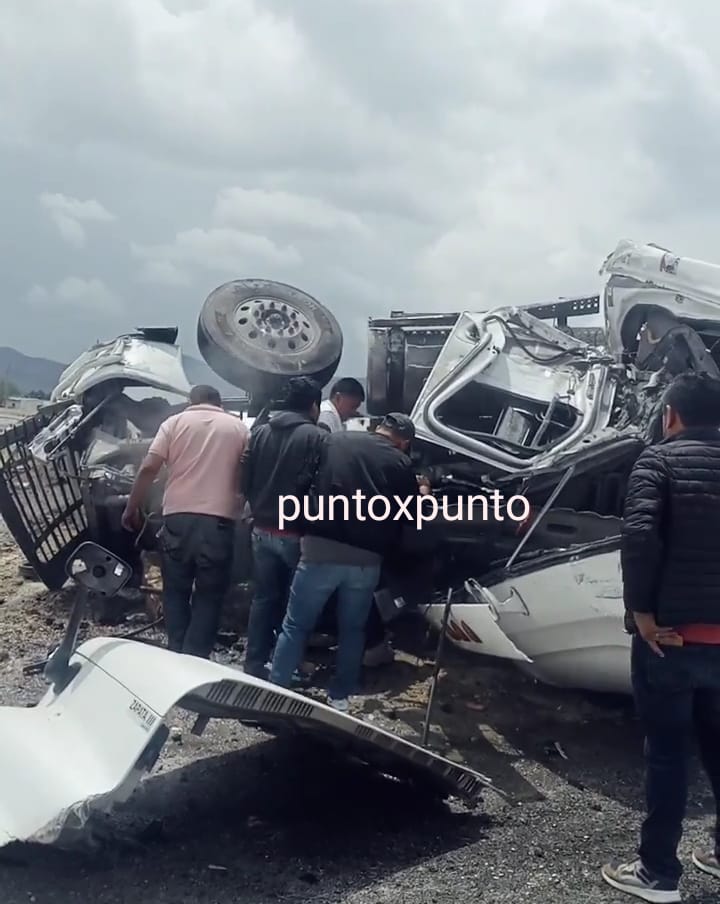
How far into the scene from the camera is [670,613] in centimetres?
319

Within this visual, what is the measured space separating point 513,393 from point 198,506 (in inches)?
71.1

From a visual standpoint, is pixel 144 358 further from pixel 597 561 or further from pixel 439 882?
pixel 439 882

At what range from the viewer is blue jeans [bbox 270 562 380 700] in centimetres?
463

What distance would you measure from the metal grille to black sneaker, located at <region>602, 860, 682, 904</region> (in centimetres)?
414

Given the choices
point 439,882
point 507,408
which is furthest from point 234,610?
point 439,882

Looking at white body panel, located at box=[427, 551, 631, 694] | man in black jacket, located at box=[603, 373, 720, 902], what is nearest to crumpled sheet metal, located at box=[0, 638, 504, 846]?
man in black jacket, located at box=[603, 373, 720, 902]

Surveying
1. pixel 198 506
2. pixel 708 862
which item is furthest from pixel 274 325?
pixel 708 862

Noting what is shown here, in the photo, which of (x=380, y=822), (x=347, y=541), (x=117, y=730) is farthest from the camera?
(x=347, y=541)

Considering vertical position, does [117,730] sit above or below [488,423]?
below

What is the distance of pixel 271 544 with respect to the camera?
16.1 ft

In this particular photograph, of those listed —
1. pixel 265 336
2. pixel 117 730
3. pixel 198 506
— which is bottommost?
pixel 117 730

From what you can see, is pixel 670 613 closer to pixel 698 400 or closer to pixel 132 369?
pixel 698 400

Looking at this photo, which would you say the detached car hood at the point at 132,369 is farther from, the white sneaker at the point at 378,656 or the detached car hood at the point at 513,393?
the white sneaker at the point at 378,656

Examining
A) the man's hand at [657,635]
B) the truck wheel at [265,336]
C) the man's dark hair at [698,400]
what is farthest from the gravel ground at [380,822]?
the truck wheel at [265,336]
